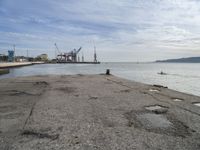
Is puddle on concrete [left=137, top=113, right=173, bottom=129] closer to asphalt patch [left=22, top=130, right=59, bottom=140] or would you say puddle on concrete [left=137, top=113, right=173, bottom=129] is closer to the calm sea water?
asphalt patch [left=22, top=130, right=59, bottom=140]

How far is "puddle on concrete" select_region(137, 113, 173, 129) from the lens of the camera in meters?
6.46

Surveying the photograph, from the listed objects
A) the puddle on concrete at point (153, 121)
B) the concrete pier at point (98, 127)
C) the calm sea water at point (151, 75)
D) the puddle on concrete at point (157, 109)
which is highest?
the concrete pier at point (98, 127)

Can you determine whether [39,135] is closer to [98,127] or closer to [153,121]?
[98,127]

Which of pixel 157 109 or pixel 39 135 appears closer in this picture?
pixel 39 135

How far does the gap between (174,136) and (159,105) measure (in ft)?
13.2

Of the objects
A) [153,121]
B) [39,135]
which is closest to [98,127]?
[39,135]

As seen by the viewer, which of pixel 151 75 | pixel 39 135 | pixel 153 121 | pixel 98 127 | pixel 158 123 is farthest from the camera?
pixel 151 75

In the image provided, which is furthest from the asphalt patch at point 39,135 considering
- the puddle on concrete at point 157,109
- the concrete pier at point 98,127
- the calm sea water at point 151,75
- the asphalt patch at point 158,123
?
the calm sea water at point 151,75

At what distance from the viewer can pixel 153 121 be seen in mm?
6918

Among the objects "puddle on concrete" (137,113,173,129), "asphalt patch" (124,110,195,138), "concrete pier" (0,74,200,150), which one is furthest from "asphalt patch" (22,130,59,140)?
"puddle on concrete" (137,113,173,129)

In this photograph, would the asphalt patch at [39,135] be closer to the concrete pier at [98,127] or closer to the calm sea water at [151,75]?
the concrete pier at [98,127]

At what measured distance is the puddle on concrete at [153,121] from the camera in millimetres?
6465

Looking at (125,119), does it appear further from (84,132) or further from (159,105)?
(159,105)

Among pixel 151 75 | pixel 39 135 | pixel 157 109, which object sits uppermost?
pixel 39 135
